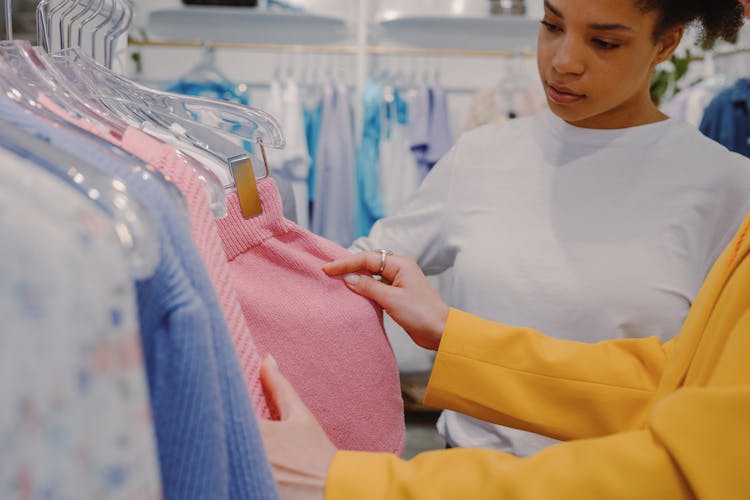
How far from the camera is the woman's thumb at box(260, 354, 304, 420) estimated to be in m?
0.56

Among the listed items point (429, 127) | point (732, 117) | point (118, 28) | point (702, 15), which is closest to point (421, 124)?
point (429, 127)

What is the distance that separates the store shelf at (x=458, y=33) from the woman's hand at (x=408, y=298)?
2405 mm

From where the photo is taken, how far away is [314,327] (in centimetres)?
71

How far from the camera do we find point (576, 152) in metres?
1.15

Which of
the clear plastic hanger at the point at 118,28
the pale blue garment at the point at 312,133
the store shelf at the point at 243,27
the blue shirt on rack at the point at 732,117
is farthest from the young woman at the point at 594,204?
the store shelf at the point at 243,27

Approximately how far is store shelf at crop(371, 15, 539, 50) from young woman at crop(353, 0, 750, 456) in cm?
201

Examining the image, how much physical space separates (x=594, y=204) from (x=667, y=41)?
0.27m

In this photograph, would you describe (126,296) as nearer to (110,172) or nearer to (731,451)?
(110,172)

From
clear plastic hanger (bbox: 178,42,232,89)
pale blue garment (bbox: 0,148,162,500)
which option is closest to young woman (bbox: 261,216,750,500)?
pale blue garment (bbox: 0,148,162,500)

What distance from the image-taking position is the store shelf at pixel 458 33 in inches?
121

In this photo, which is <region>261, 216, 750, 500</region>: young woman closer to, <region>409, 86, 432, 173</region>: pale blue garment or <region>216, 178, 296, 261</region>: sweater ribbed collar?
<region>216, 178, 296, 261</region>: sweater ribbed collar

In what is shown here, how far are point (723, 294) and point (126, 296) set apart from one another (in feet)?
1.73

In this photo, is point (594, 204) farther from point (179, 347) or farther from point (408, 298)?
point (179, 347)

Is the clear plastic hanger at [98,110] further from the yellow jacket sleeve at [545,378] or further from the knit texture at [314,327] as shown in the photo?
the yellow jacket sleeve at [545,378]
